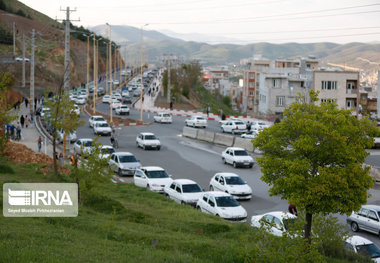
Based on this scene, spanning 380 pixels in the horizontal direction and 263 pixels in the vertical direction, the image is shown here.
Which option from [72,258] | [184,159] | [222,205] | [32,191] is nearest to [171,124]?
[184,159]

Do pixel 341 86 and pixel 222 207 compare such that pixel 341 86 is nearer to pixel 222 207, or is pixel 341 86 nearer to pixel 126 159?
pixel 126 159

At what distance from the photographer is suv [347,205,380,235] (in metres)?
20.8

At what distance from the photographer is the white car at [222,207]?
21.5 metres

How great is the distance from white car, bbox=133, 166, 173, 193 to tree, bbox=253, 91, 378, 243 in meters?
13.3

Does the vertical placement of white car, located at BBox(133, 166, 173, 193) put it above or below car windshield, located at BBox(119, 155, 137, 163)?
below

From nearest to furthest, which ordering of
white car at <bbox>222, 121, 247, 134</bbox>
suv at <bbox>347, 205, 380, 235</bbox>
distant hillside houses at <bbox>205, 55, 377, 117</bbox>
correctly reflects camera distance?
suv at <bbox>347, 205, 380, 235</bbox> → white car at <bbox>222, 121, 247, 134</bbox> → distant hillside houses at <bbox>205, 55, 377, 117</bbox>

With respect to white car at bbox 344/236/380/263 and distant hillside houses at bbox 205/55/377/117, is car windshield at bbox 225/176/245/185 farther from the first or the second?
distant hillside houses at bbox 205/55/377/117

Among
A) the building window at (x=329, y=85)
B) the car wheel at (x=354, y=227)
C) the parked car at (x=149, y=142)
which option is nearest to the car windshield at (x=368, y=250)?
the car wheel at (x=354, y=227)

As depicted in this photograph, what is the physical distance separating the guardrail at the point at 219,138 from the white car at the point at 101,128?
7831mm

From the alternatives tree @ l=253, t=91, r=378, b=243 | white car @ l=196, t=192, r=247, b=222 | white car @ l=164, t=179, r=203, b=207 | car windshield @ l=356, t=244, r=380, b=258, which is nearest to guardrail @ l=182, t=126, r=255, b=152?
white car @ l=164, t=179, r=203, b=207

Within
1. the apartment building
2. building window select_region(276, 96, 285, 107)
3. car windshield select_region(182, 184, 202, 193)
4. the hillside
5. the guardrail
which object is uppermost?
the hillside

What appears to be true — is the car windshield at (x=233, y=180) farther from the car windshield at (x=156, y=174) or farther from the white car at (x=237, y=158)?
the white car at (x=237, y=158)

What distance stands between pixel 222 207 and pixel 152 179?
279 inches

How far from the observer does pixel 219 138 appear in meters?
45.8
